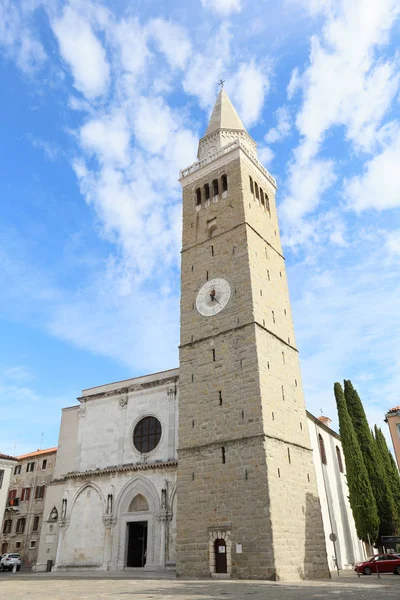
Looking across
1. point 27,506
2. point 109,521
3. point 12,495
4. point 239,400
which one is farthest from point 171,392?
point 12,495

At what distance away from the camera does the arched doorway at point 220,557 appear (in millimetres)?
18812

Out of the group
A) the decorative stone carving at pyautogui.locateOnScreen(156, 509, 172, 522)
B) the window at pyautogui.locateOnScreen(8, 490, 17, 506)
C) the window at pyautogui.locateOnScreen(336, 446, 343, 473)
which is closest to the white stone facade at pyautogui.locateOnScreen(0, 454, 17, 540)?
the window at pyautogui.locateOnScreen(8, 490, 17, 506)

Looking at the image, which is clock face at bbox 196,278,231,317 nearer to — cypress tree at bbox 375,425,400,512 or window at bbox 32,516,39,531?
cypress tree at bbox 375,425,400,512

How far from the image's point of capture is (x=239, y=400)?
20.9 metres

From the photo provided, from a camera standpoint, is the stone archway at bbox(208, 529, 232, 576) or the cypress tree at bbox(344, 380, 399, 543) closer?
the stone archway at bbox(208, 529, 232, 576)

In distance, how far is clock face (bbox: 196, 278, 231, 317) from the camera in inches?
950

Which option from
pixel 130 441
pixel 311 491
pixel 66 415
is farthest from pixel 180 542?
pixel 66 415

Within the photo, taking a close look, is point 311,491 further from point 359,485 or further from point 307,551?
point 359,485

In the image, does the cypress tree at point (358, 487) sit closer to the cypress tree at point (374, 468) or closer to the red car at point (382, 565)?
the cypress tree at point (374, 468)

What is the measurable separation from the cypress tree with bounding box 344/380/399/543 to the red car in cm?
377

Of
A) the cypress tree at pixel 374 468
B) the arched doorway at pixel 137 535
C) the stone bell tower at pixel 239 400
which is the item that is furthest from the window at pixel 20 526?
the cypress tree at pixel 374 468

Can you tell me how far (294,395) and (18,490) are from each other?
28.4 m

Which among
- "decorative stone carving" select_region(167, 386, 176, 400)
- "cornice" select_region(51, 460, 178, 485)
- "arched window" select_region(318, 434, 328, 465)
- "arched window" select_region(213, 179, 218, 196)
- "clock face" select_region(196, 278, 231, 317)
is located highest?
"arched window" select_region(213, 179, 218, 196)

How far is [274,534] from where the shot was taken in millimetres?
17812
